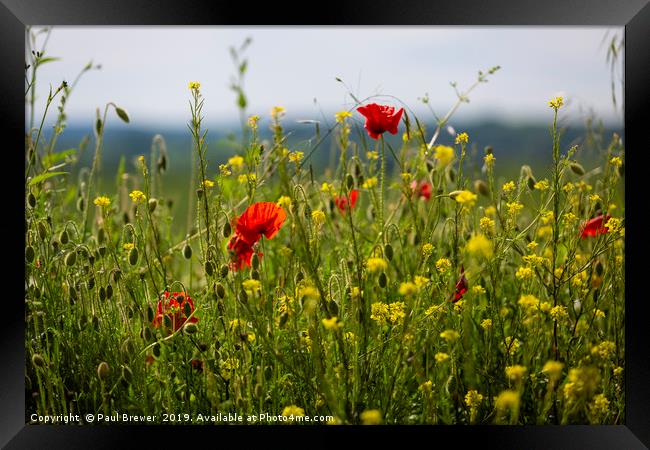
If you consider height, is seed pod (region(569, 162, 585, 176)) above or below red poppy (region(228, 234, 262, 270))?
above

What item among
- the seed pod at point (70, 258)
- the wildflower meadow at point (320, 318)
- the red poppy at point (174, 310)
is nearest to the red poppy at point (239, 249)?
the wildflower meadow at point (320, 318)

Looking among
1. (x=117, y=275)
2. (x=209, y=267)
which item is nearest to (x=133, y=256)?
(x=117, y=275)

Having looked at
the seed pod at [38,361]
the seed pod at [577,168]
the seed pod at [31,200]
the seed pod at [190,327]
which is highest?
the seed pod at [577,168]

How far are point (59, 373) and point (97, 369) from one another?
0.14m

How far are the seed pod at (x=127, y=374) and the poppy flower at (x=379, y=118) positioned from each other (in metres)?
0.81

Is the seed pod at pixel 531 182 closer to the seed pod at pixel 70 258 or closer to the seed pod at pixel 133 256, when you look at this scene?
the seed pod at pixel 133 256

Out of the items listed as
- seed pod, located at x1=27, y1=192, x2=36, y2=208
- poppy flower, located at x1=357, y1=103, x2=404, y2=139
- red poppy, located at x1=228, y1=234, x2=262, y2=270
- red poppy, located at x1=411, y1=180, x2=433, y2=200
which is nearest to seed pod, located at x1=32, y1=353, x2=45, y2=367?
seed pod, located at x1=27, y1=192, x2=36, y2=208

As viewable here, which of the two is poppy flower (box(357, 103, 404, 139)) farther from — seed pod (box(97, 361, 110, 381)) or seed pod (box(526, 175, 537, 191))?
seed pod (box(97, 361, 110, 381))

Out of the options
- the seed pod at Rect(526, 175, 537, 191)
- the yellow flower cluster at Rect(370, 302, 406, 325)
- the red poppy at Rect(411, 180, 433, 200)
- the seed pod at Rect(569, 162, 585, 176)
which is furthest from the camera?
the red poppy at Rect(411, 180, 433, 200)

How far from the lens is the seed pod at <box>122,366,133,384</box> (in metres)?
1.85

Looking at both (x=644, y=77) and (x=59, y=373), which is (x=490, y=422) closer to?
(x=644, y=77)

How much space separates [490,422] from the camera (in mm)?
1855

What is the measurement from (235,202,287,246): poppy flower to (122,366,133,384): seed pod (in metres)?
0.42

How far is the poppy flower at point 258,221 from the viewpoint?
1.82 metres
